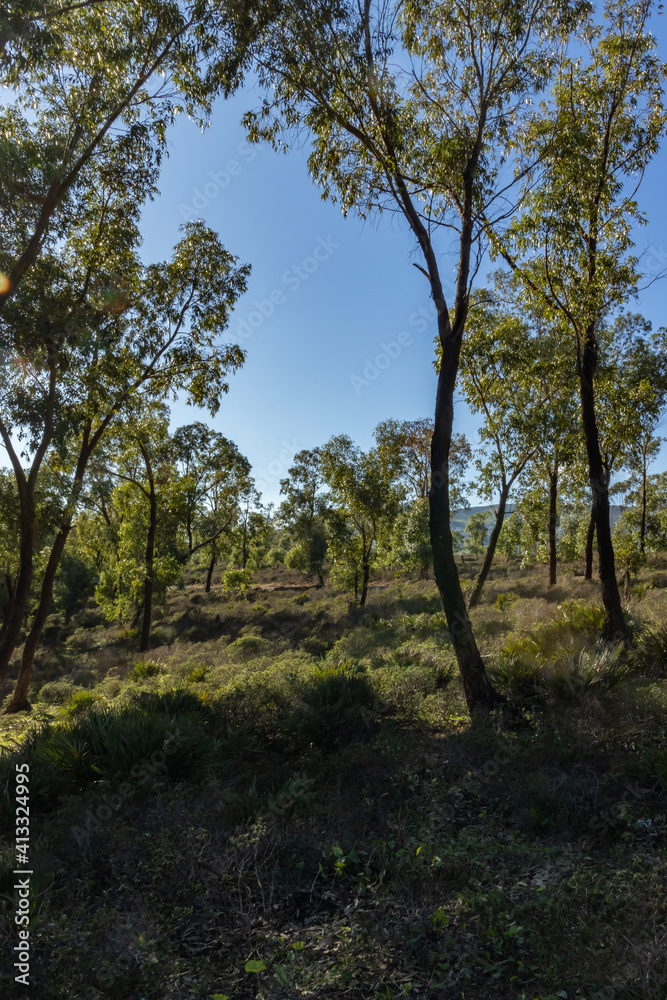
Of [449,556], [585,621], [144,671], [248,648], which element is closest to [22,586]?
[144,671]

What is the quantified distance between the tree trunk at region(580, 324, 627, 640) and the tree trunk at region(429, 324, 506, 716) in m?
3.92

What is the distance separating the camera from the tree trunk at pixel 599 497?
32.8 ft

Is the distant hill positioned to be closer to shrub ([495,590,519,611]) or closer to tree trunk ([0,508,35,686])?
shrub ([495,590,519,611])

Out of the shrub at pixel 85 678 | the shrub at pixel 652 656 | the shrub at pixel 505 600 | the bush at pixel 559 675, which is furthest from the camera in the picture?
the shrub at pixel 505 600

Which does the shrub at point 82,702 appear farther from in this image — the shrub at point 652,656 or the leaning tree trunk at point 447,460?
the shrub at point 652,656

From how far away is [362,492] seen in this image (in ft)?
82.2

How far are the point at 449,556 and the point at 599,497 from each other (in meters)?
4.86

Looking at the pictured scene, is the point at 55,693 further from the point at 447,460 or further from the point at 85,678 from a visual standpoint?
the point at 447,460

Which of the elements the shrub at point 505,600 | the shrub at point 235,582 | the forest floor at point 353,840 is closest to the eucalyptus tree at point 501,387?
the shrub at point 505,600

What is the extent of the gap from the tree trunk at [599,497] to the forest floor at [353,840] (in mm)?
2096

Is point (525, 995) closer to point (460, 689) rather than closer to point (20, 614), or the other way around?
point (460, 689)

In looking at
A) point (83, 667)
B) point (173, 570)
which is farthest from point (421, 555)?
point (83, 667)

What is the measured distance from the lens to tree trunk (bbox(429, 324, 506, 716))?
7395 mm

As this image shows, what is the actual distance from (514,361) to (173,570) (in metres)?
18.9
